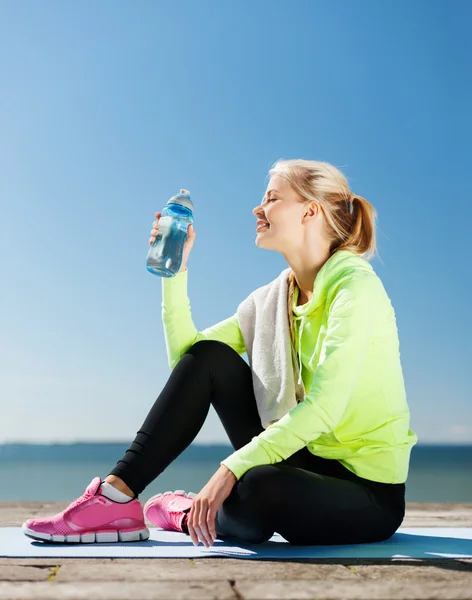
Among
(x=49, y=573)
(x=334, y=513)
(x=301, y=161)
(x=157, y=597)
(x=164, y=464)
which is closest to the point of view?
(x=157, y=597)

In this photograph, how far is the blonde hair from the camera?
8.17ft

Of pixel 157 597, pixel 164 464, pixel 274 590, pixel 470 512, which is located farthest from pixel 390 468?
pixel 470 512

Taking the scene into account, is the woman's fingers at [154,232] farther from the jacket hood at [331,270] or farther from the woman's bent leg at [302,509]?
the woman's bent leg at [302,509]

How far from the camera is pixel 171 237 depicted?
2.73 metres

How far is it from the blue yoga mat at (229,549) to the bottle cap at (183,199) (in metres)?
1.15

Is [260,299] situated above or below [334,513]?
above

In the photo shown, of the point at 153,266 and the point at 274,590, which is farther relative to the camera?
the point at 153,266

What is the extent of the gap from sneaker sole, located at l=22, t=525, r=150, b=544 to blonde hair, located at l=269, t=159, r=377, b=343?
2.66 feet

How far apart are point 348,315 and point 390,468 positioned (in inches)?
18.5

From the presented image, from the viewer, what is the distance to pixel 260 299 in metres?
2.72

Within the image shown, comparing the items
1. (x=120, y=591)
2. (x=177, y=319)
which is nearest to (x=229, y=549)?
(x=120, y=591)

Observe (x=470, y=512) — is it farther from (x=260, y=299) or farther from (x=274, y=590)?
(x=274, y=590)

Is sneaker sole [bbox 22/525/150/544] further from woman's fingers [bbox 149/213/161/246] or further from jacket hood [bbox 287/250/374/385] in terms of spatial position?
woman's fingers [bbox 149/213/161/246]

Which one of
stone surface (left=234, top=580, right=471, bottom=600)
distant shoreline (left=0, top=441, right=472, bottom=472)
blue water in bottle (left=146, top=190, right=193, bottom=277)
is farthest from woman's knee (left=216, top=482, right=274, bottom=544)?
distant shoreline (left=0, top=441, right=472, bottom=472)
